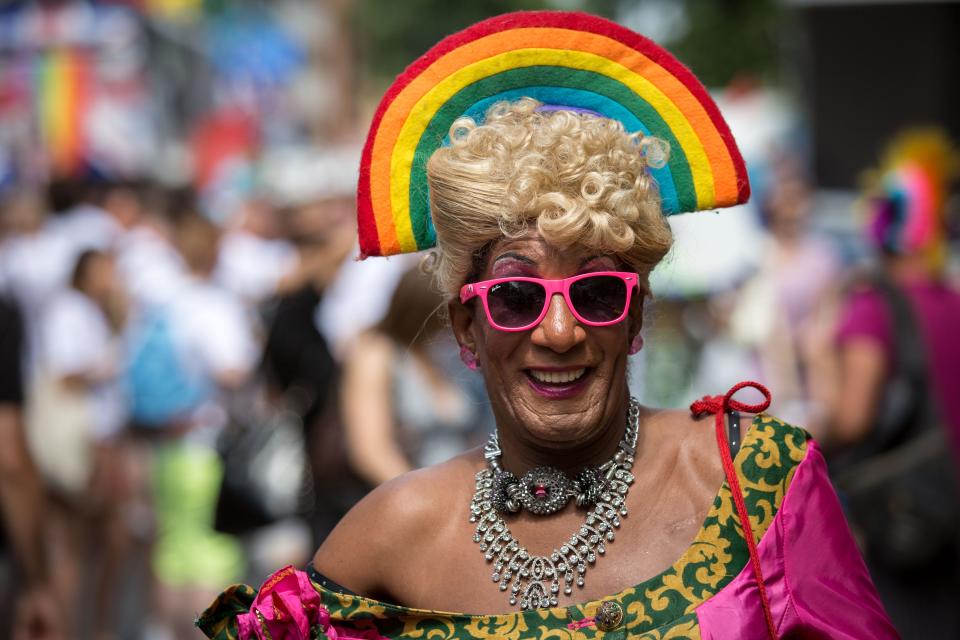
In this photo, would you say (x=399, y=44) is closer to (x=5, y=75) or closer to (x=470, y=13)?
(x=470, y=13)

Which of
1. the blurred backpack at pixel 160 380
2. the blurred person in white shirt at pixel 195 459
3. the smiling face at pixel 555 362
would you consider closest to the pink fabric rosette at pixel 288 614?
the smiling face at pixel 555 362

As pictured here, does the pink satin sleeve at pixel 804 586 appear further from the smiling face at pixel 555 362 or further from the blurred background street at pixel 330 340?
the blurred background street at pixel 330 340

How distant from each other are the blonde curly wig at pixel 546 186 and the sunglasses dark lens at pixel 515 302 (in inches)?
3.6

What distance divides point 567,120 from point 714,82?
2568cm

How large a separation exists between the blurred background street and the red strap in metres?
0.24

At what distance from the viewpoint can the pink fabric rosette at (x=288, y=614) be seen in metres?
2.49

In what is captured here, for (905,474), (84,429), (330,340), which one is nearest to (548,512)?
(905,474)

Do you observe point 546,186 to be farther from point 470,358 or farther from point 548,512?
point 548,512

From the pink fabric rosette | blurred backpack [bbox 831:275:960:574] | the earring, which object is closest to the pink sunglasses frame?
the earring

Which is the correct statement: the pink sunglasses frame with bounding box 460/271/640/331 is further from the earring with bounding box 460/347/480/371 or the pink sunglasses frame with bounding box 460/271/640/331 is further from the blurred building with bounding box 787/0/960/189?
the blurred building with bounding box 787/0/960/189

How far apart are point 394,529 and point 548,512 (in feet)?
1.01

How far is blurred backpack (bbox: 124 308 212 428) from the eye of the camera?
6902 millimetres

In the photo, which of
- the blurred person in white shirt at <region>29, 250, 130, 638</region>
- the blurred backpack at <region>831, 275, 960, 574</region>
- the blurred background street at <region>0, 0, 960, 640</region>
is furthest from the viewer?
the blurred person in white shirt at <region>29, 250, 130, 638</region>

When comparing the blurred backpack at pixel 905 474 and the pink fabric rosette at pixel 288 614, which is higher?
the pink fabric rosette at pixel 288 614
